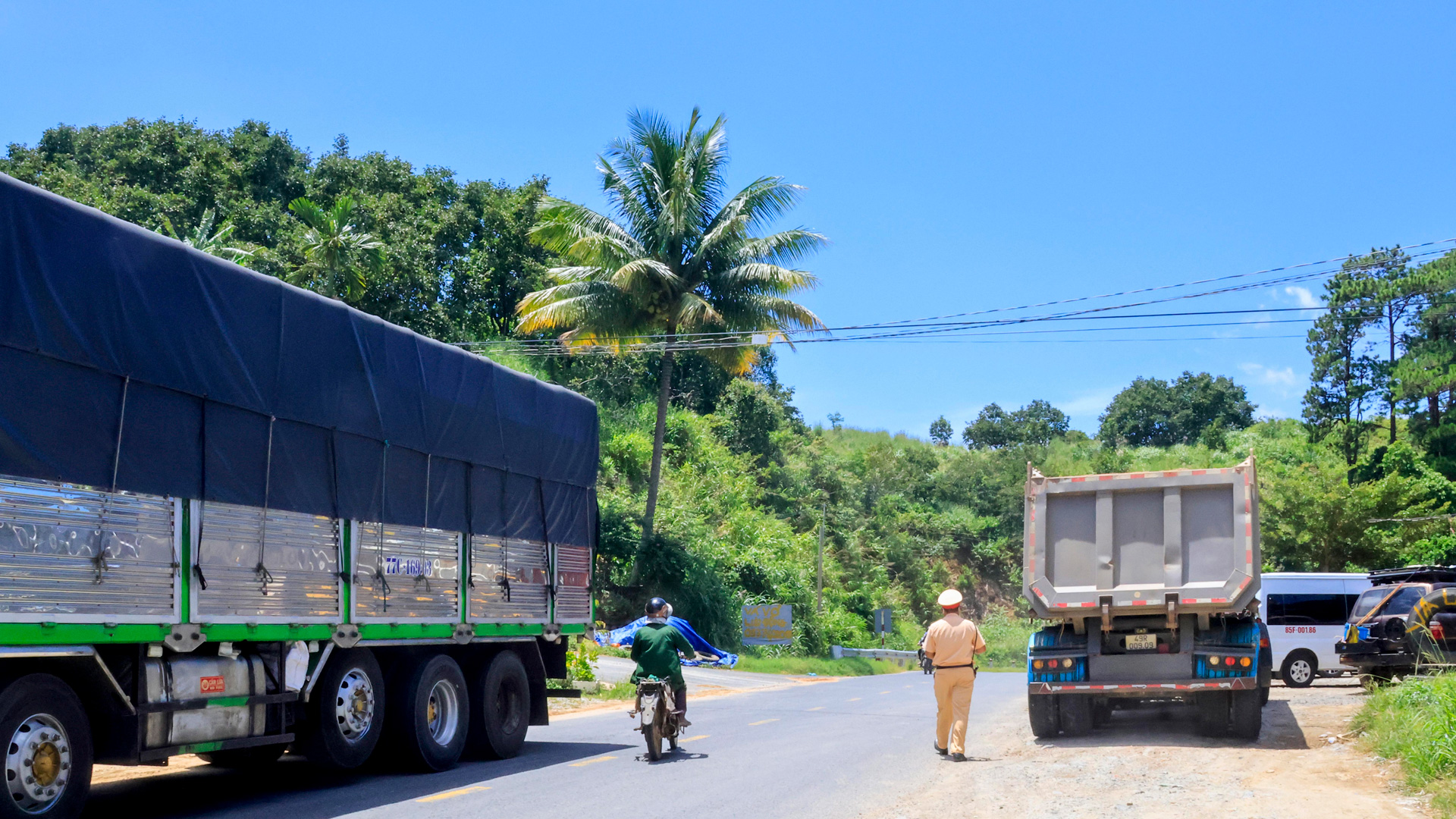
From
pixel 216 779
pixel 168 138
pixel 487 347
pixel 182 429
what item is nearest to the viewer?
pixel 182 429

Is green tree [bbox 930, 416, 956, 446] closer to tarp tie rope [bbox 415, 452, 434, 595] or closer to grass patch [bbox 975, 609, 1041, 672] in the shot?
grass patch [bbox 975, 609, 1041, 672]

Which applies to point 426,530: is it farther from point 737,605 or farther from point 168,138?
point 168,138

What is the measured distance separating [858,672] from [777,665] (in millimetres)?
6438

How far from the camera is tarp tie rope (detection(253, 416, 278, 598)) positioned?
9242 millimetres

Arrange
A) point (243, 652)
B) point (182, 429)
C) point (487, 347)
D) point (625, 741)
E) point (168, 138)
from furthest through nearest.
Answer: point (168, 138) < point (487, 347) < point (625, 741) < point (243, 652) < point (182, 429)

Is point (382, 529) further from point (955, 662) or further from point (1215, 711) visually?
point (1215, 711)

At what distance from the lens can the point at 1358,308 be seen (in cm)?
5441

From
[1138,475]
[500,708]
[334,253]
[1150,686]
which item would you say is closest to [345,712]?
[500,708]

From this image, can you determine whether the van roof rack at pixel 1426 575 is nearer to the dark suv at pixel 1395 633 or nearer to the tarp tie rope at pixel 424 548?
the dark suv at pixel 1395 633

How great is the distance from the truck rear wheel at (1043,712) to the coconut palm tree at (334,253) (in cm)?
2573

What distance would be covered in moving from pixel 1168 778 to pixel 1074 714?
11.7 ft

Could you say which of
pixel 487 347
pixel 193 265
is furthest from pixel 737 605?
pixel 193 265

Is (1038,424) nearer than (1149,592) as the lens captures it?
No

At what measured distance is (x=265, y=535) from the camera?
9.34m
